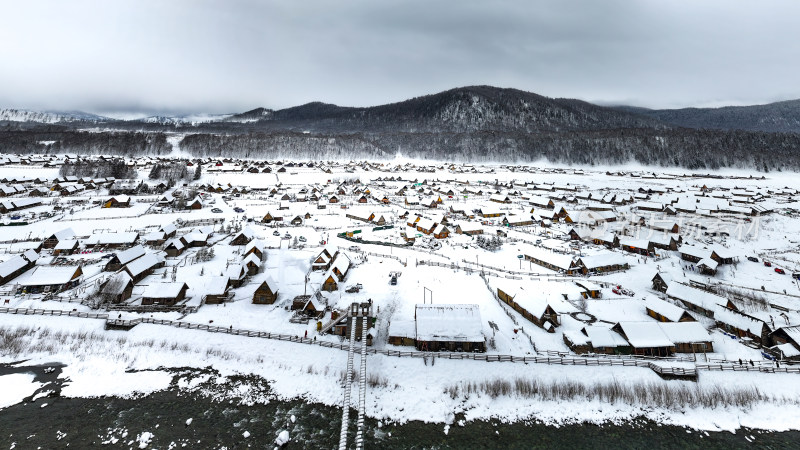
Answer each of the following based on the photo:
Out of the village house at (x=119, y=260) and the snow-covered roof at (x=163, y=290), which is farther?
the village house at (x=119, y=260)

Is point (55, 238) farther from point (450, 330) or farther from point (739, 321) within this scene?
point (739, 321)

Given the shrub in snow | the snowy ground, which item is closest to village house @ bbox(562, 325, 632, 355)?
the snowy ground

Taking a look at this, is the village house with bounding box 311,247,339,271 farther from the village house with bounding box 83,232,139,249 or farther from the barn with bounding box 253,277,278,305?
the village house with bounding box 83,232,139,249

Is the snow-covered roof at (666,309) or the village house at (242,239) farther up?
the village house at (242,239)

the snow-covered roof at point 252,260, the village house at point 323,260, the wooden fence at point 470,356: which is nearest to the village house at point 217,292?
the wooden fence at point 470,356

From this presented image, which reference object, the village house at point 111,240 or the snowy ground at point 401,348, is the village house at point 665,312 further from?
the village house at point 111,240

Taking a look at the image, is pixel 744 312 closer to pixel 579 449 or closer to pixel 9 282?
pixel 579 449
